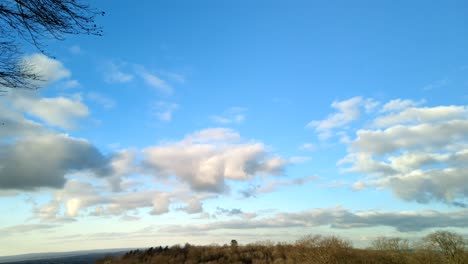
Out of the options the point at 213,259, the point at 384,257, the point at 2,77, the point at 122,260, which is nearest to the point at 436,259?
the point at 384,257

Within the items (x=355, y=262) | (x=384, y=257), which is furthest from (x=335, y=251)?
(x=384, y=257)

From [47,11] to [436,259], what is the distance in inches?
1203

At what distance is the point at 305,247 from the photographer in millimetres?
36125

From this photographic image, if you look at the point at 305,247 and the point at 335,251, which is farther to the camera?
the point at 305,247

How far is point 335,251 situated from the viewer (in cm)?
2980

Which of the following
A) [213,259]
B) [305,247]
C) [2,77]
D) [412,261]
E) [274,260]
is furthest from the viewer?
[213,259]

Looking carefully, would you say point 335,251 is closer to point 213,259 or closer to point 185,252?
point 213,259

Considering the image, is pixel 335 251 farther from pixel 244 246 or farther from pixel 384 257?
pixel 244 246

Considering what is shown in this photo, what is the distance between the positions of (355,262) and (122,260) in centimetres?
3431

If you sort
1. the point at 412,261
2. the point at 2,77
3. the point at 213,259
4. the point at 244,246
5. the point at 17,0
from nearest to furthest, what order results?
the point at 17,0
the point at 2,77
the point at 412,261
the point at 213,259
the point at 244,246

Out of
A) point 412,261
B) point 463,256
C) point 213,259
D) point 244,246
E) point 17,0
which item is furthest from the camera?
point 244,246

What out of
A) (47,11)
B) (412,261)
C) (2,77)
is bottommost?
(412,261)

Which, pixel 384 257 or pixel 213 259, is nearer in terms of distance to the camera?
pixel 384 257

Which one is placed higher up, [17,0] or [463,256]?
[17,0]
